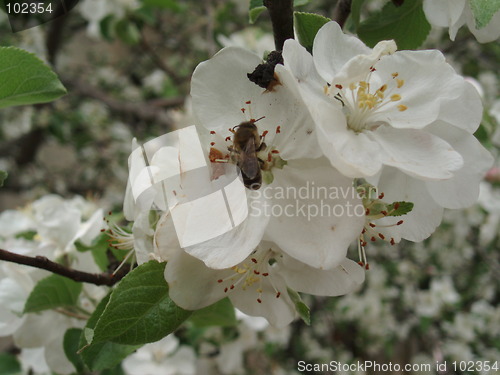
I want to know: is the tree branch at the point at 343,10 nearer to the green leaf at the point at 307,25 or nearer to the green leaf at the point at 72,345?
the green leaf at the point at 307,25

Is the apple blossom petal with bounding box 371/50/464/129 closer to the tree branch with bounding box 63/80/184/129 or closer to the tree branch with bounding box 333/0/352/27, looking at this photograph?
the tree branch with bounding box 333/0/352/27

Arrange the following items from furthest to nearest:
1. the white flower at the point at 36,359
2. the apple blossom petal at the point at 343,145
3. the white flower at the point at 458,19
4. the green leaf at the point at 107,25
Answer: the green leaf at the point at 107,25, the white flower at the point at 36,359, the white flower at the point at 458,19, the apple blossom petal at the point at 343,145

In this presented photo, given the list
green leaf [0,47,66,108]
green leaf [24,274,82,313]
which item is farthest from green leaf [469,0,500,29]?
green leaf [24,274,82,313]

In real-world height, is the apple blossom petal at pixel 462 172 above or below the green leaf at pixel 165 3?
above

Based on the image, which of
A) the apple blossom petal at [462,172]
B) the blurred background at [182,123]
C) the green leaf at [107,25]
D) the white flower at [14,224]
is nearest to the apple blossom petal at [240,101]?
the apple blossom petal at [462,172]

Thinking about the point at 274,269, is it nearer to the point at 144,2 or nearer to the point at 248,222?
the point at 248,222

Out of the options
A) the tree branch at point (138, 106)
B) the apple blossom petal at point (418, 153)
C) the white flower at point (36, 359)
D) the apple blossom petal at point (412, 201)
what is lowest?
the tree branch at point (138, 106)

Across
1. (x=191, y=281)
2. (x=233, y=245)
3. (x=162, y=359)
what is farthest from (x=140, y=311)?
(x=162, y=359)
